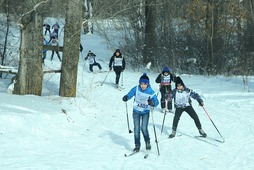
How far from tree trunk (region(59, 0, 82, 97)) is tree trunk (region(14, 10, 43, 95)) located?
2.76 ft

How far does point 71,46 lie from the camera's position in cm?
1484

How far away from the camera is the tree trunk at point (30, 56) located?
14.5 m

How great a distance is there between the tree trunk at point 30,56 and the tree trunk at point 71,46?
84 centimetres

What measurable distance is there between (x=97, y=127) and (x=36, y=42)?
4.06 m

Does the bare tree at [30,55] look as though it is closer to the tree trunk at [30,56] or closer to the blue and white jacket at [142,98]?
the tree trunk at [30,56]

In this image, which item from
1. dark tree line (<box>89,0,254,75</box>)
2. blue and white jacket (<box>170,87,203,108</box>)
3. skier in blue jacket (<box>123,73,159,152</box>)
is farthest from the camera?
dark tree line (<box>89,0,254,75</box>)

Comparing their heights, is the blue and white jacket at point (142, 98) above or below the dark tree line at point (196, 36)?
below

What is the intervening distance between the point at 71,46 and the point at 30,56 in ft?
4.56

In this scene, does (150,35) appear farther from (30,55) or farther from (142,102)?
(142,102)

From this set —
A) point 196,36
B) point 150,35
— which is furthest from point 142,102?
point 196,36

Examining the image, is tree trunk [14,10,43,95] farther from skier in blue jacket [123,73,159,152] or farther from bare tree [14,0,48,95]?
skier in blue jacket [123,73,159,152]

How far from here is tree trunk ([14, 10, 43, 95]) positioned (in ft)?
47.6

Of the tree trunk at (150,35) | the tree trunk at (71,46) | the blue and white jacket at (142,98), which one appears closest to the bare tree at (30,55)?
the tree trunk at (71,46)

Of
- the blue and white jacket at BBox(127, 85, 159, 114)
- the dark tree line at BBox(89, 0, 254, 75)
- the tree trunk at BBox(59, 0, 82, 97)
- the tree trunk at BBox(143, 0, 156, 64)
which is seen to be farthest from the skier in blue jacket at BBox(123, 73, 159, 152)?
the tree trunk at BBox(143, 0, 156, 64)
